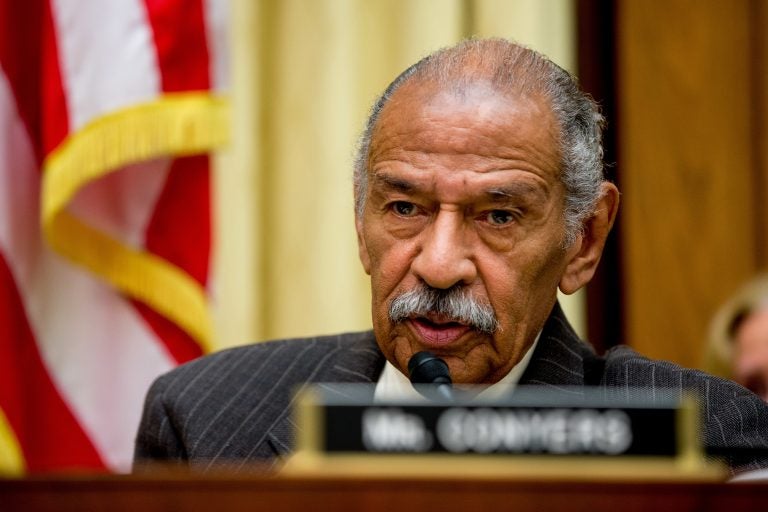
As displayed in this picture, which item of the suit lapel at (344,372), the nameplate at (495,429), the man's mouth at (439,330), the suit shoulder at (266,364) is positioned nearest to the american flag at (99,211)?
the suit shoulder at (266,364)

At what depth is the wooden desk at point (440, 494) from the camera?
108 centimetres

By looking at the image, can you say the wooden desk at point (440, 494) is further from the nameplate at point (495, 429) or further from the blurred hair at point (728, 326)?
the blurred hair at point (728, 326)

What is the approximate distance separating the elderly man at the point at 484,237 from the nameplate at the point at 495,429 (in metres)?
0.78

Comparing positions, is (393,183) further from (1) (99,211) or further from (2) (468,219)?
(1) (99,211)

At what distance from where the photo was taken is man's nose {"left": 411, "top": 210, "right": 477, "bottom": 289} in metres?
1.90

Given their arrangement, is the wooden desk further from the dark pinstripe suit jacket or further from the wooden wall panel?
the wooden wall panel

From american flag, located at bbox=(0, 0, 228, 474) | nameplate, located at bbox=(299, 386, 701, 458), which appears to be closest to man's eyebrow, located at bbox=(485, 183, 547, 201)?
nameplate, located at bbox=(299, 386, 701, 458)

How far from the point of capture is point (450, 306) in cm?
192

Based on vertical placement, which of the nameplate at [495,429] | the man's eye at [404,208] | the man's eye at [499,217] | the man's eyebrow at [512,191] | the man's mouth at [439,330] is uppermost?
the man's eyebrow at [512,191]

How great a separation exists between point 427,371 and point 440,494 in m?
0.52

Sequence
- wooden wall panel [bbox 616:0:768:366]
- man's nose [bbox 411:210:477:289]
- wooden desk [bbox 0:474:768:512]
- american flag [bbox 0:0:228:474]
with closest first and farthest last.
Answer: wooden desk [bbox 0:474:768:512] < man's nose [bbox 411:210:477:289] < american flag [bbox 0:0:228:474] < wooden wall panel [bbox 616:0:768:366]

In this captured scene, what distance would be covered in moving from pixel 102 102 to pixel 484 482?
223 centimetres

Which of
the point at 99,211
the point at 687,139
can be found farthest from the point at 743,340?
the point at 99,211

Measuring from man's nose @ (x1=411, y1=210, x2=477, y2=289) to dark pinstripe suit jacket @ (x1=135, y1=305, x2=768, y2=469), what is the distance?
305mm
